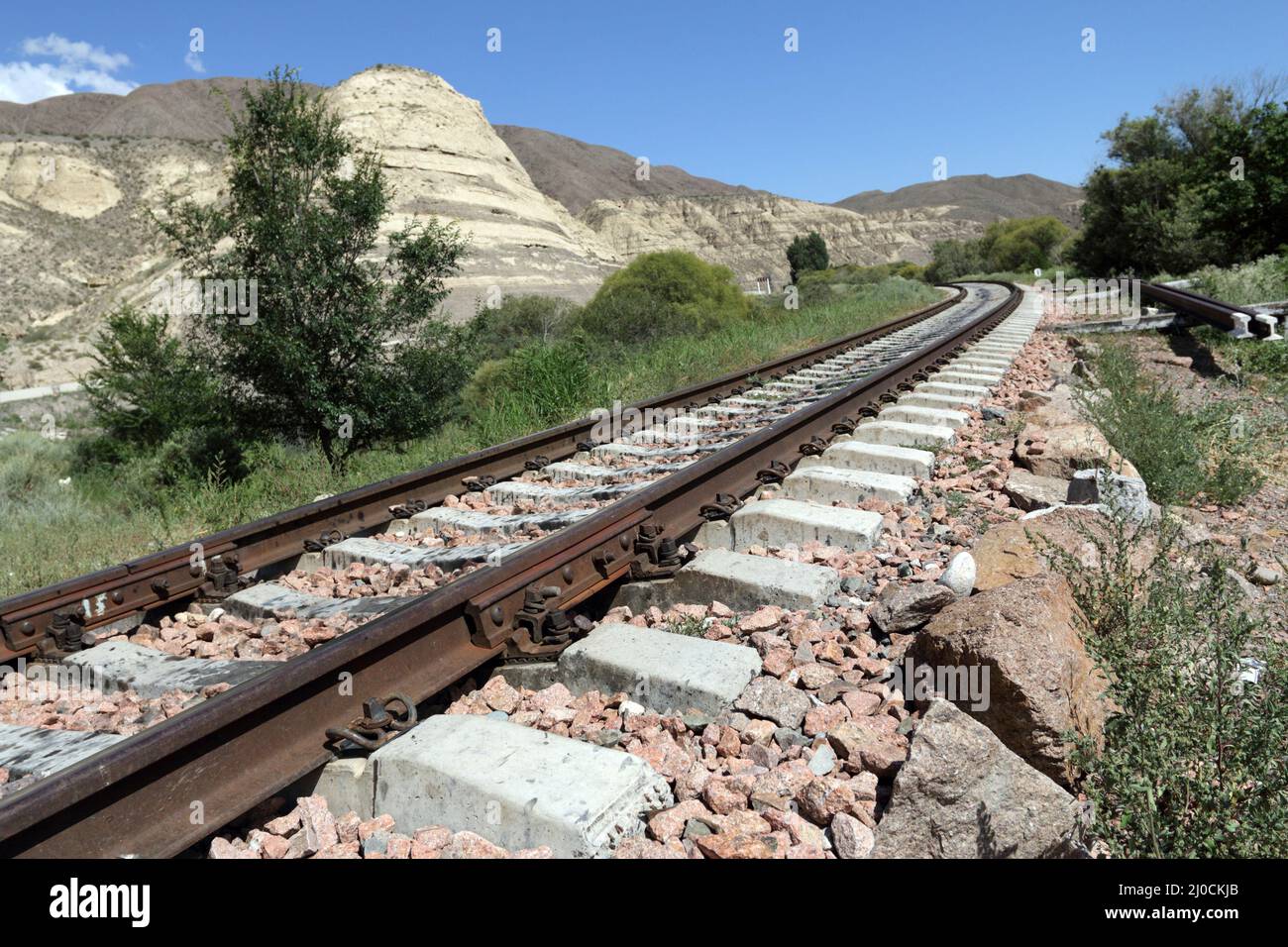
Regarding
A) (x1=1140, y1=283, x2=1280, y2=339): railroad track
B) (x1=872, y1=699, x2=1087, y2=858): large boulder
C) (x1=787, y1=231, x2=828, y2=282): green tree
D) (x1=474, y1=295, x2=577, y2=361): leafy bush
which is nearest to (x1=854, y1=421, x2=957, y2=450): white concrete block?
(x1=872, y1=699, x2=1087, y2=858): large boulder

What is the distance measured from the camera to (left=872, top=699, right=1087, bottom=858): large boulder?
1.67m

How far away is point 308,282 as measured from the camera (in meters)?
11.7

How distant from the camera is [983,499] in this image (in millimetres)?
4062

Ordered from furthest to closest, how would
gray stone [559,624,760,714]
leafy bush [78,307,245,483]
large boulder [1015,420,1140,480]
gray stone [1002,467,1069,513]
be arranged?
1. leafy bush [78,307,245,483]
2. large boulder [1015,420,1140,480]
3. gray stone [1002,467,1069,513]
4. gray stone [559,624,760,714]

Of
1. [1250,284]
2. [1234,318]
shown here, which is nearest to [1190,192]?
[1250,284]

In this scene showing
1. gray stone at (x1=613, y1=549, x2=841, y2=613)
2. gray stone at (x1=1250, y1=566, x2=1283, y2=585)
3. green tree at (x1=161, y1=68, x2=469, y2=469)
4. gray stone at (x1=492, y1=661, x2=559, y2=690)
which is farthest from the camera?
green tree at (x1=161, y1=68, x2=469, y2=469)

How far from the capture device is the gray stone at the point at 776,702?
7.30 ft

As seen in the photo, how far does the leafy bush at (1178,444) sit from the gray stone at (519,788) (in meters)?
3.76

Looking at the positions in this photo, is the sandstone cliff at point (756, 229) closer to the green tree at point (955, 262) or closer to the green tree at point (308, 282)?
the green tree at point (955, 262)

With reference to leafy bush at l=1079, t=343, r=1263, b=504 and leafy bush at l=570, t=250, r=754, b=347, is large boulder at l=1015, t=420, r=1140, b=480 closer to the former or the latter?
leafy bush at l=1079, t=343, r=1263, b=504

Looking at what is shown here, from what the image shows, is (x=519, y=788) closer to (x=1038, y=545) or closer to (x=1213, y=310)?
(x=1038, y=545)

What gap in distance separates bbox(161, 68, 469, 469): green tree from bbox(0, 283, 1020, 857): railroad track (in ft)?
22.7
